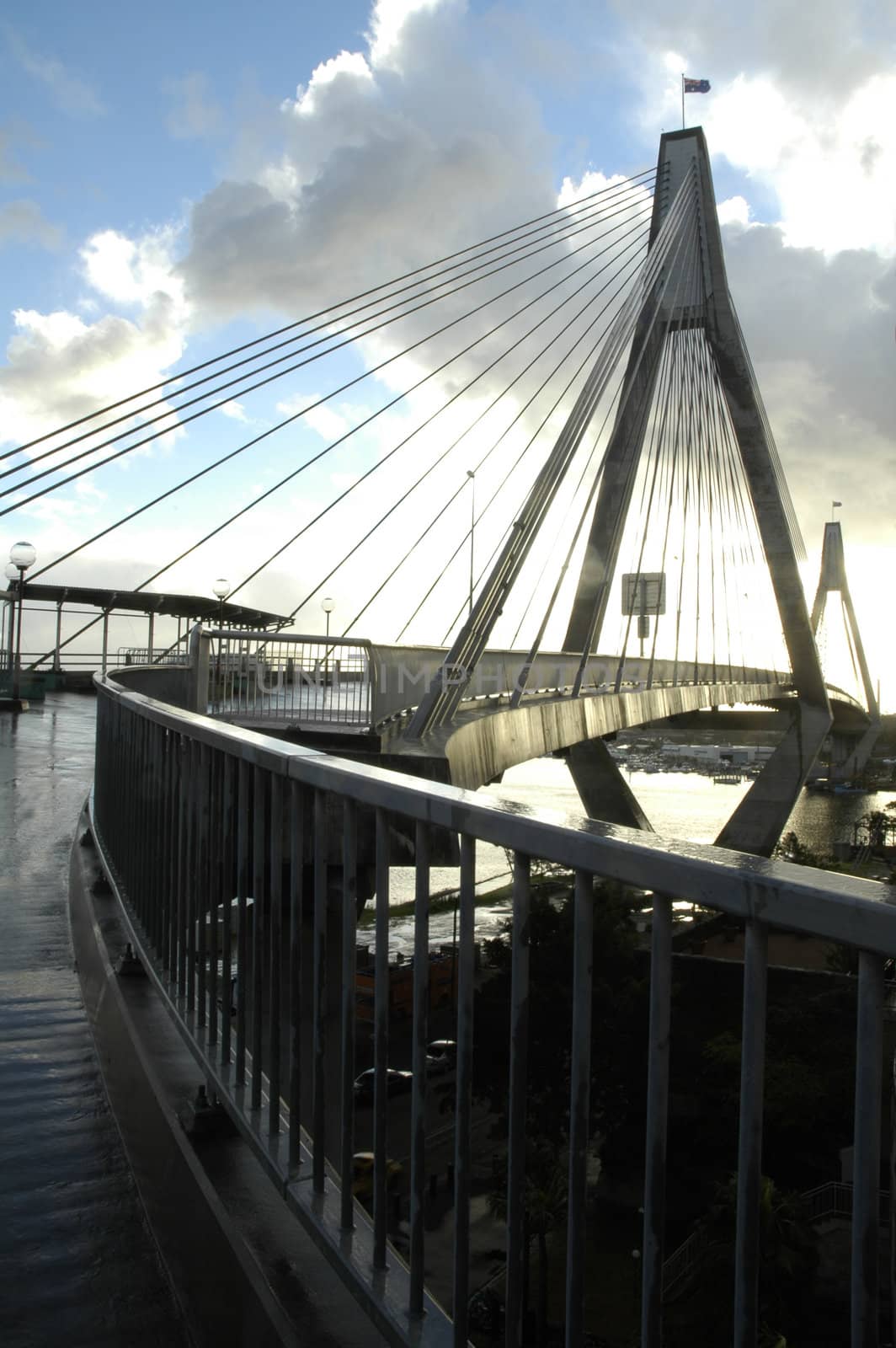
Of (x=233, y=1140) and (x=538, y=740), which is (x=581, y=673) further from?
(x=233, y=1140)

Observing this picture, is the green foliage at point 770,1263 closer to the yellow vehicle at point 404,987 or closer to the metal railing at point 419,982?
the metal railing at point 419,982

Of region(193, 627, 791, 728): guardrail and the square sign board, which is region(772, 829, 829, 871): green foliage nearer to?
the square sign board

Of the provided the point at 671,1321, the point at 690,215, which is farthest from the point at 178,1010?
the point at 690,215

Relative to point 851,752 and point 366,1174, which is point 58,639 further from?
point 851,752

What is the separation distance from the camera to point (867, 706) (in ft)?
158

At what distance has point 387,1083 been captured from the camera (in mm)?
1614

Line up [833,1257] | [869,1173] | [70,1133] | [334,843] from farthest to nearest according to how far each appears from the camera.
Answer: [334,843]
[70,1133]
[833,1257]
[869,1173]

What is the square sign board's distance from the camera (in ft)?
59.9

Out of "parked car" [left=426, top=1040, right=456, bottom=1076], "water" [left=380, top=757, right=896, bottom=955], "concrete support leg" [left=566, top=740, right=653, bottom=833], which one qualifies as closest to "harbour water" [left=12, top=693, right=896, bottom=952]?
"water" [left=380, top=757, right=896, bottom=955]

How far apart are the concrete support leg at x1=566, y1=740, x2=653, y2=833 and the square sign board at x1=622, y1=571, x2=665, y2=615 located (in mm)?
2716

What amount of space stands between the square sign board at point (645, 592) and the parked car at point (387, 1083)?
1537cm

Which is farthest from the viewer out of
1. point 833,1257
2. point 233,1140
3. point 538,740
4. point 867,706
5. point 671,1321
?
point 867,706

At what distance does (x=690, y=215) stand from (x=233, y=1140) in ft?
60.9

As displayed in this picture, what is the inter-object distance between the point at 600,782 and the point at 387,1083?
59.9ft
